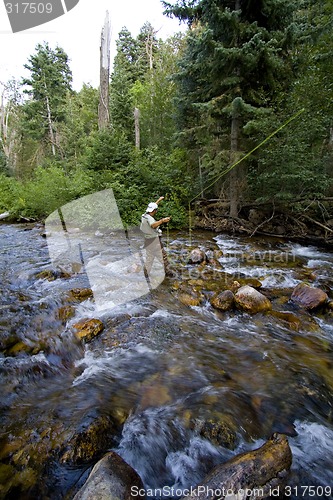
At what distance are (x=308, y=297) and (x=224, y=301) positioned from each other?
158 cm

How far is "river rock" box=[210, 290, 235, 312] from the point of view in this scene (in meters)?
4.81

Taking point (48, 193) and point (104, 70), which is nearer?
point (48, 193)

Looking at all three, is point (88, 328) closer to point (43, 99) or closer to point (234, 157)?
point (234, 157)

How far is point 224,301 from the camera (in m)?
4.87

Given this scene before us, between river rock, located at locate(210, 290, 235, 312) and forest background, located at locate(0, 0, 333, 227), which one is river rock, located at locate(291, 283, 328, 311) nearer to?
river rock, located at locate(210, 290, 235, 312)

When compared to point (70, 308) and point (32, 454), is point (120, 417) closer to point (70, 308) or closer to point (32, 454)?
point (32, 454)

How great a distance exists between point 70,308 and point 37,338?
84 centimetres

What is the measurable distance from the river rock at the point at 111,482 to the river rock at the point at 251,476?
0.45 m

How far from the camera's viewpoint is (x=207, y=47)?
8844 millimetres

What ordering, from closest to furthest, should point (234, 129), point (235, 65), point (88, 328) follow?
point (88, 328) → point (235, 65) → point (234, 129)

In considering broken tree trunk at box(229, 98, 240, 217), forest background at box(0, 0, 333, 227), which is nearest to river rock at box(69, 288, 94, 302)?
forest background at box(0, 0, 333, 227)

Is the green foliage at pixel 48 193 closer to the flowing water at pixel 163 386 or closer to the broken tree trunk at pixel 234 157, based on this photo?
the broken tree trunk at pixel 234 157

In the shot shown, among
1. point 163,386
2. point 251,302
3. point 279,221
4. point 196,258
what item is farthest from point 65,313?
point 279,221

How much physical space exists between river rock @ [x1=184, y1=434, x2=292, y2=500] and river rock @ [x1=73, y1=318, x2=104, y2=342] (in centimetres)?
257
